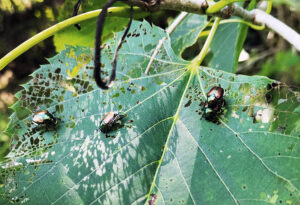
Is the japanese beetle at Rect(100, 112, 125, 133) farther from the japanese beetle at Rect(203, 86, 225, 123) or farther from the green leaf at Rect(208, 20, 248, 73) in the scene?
the green leaf at Rect(208, 20, 248, 73)

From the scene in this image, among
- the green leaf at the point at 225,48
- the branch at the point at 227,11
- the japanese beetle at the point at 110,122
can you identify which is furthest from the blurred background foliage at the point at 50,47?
the japanese beetle at the point at 110,122

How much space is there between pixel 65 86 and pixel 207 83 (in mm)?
458

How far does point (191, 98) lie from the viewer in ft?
3.21

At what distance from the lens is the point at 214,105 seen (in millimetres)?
880

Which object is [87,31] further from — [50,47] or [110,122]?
[50,47]

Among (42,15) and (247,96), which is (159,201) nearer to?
(247,96)

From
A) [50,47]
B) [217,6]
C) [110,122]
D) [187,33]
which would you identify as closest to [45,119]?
[110,122]

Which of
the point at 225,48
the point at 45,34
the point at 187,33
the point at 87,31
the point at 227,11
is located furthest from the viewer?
the point at 225,48

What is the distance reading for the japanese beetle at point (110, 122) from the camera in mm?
909

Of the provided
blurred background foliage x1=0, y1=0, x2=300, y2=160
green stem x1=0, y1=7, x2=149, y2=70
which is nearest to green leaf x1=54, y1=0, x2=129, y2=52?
green stem x1=0, y1=7, x2=149, y2=70

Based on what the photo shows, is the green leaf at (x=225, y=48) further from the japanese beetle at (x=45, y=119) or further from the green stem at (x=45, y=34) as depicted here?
the japanese beetle at (x=45, y=119)

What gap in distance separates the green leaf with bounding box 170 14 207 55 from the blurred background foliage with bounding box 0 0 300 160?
2.72 feet

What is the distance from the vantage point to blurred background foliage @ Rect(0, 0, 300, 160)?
109 inches

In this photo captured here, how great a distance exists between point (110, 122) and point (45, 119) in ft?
0.64
